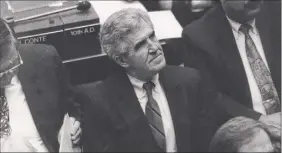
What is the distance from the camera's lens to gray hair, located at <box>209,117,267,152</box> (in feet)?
5.23

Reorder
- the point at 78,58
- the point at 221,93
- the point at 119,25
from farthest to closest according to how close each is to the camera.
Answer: the point at 221,93, the point at 78,58, the point at 119,25

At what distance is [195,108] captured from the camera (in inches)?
65.2

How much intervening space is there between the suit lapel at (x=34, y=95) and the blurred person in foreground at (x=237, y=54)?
571mm

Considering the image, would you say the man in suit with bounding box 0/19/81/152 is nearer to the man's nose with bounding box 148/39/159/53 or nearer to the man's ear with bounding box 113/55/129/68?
the man's ear with bounding box 113/55/129/68

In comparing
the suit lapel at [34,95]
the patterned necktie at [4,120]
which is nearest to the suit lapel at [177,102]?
the suit lapel at [34,95]

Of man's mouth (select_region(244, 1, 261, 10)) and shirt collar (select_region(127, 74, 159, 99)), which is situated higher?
man's mouth (select_region(244, 1, 261, 10))

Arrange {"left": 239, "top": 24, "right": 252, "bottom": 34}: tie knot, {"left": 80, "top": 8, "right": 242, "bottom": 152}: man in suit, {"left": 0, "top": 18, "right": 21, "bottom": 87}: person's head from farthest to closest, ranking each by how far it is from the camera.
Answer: {"left": 239, "top": 24, "right": 252, "bottom": 34}: tie knot < {"left": 80, "top": 8, "right": 242, "bottom": 152}: man in suit < {"left": 0, "top": 18, "right": 21, "bottom": 87}: person's head

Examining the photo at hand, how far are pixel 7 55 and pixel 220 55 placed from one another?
80 centimetres

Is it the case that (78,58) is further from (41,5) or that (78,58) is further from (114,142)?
(114,142)

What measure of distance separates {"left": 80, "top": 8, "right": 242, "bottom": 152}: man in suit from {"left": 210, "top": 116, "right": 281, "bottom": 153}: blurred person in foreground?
0.32ft

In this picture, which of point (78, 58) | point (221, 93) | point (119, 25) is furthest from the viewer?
point (221, 93)

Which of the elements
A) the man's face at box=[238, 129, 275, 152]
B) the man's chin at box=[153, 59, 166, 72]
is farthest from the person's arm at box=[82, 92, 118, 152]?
the man's face at box=[238, 129, 275, 152]

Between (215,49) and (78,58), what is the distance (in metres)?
0.53

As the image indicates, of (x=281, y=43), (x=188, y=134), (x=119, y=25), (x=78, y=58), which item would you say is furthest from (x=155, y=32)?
(x=281, y=43)
